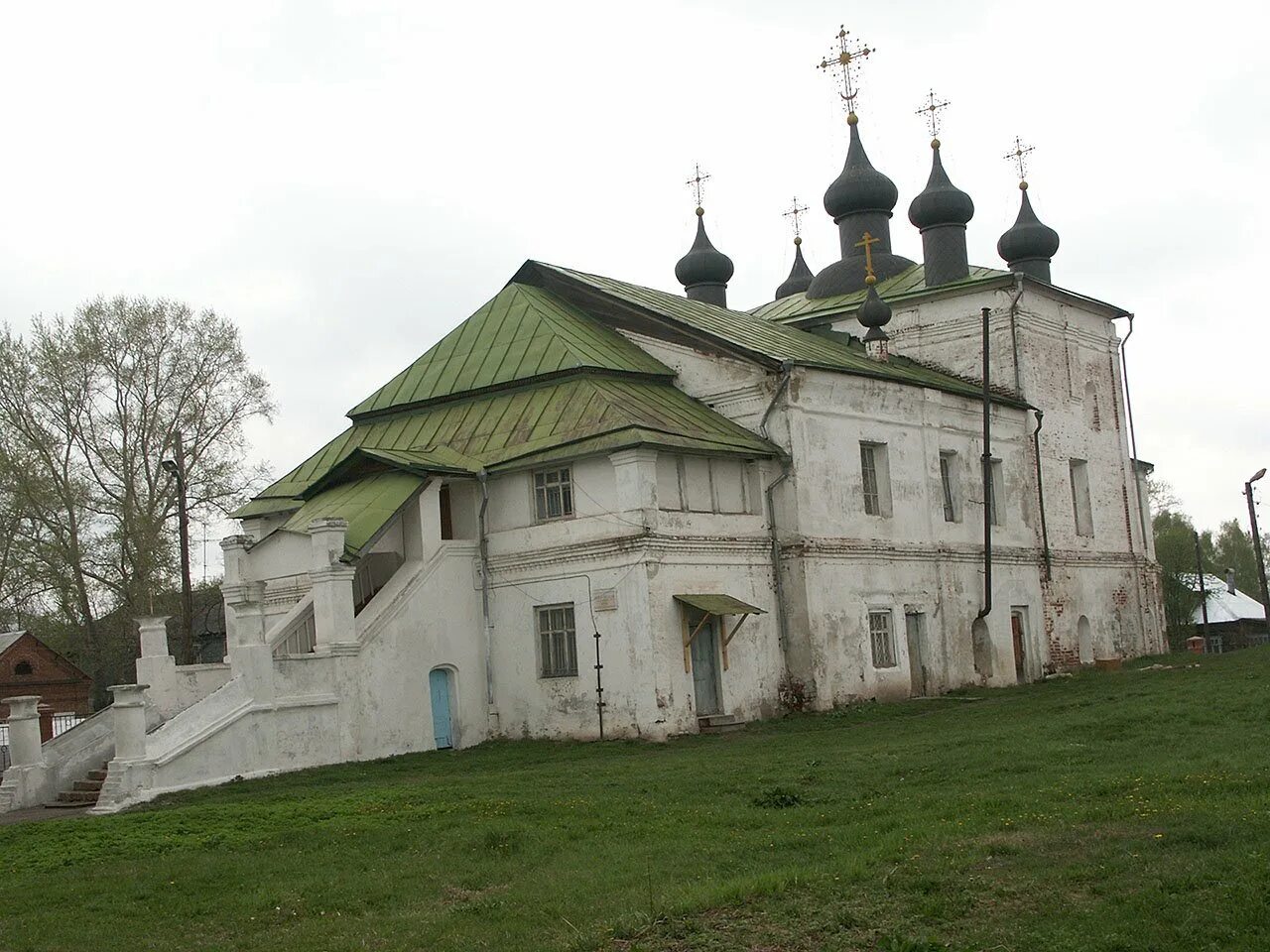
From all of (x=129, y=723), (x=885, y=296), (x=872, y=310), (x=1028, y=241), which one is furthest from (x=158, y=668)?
(x=1028, y=241)

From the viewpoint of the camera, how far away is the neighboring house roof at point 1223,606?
58531mm

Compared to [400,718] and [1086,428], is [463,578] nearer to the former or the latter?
[400,718]

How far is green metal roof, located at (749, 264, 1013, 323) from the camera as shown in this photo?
115 feet

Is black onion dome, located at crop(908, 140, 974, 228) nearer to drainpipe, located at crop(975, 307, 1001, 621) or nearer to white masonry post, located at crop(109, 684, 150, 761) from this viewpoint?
drainpipe, located at crop(975, 307, 1001, 621)

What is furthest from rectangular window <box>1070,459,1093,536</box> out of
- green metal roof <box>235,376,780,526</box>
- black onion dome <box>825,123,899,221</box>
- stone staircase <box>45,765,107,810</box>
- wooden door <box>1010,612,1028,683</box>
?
stone staircase <box>45,765,107,810</box>

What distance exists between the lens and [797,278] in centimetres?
4809

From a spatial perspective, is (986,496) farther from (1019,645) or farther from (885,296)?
(885,296)

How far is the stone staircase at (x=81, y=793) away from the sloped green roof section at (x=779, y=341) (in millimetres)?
13058

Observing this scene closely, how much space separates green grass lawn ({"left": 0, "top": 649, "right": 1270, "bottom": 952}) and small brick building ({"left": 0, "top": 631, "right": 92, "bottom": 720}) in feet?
57.3

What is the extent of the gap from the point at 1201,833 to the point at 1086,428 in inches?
1117

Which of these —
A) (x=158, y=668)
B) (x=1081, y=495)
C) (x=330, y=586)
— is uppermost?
(x=1081, y=495)

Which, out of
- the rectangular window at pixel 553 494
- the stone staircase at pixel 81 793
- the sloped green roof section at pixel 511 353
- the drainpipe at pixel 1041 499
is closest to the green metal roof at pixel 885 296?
the drainpipe at pixel 1041 499

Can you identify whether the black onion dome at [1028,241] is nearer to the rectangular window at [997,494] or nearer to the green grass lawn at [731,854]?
the rectangular window at [997,494]

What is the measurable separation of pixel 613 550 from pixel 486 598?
2898mm
